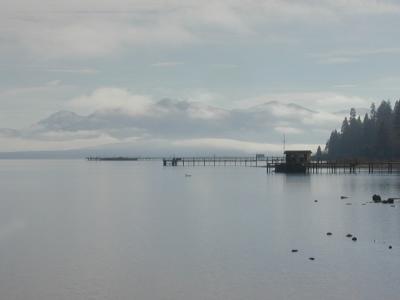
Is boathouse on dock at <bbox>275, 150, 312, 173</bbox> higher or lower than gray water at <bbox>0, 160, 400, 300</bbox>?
higher

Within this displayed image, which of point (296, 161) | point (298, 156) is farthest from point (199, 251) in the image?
point (298, 156)

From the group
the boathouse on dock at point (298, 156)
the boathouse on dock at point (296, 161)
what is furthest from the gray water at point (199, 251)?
the boathouse on dock at point (296, 161)

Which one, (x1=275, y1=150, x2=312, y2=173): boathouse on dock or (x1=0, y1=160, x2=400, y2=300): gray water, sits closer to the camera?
(x1=0, y1=160, x2=400, y2=300): gray water

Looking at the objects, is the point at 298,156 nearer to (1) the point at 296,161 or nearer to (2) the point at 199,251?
(1) the point at 296,161

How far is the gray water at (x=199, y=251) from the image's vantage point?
110 ft

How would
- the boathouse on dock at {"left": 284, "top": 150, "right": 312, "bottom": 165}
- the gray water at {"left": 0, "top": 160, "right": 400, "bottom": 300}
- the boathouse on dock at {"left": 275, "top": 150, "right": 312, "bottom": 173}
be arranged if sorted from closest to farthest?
the gray water at {"left": 0, "top": 160, "right": 400, "bottom": 300}
the boathouse on dock at {"left": 284, "top": 150, "right": 312, "bottom": 165}
the boathouse on dock at {"left": 275, "top": 150, "right": 312, "bottom": 173}

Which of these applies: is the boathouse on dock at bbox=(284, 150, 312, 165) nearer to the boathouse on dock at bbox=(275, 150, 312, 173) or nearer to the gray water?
the boathouse on dock at bbox=(275, 150, 312, 173)

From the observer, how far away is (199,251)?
4428 centimetres

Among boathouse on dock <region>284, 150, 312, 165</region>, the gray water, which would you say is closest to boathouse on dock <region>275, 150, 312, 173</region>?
boathouse on dock <region>284, 150, 312, 165</region>

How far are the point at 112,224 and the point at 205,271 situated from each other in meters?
24.4

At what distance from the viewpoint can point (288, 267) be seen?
38.7 metres

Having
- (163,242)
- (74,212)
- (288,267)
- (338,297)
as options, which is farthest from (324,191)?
(338,297)

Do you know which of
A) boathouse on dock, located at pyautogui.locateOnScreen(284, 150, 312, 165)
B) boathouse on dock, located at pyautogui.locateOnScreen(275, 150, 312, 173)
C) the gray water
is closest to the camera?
the gray water

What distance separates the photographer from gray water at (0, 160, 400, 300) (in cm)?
3347
